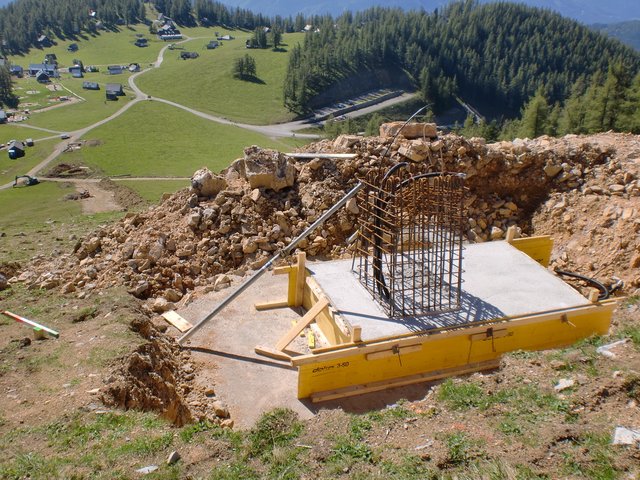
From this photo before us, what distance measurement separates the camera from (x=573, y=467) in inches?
238

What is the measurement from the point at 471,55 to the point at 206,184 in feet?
388

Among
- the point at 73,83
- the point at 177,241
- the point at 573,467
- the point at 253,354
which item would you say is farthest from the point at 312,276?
the point at 73,83

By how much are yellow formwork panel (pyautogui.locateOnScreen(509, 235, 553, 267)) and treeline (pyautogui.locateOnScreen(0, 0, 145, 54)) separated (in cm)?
14185

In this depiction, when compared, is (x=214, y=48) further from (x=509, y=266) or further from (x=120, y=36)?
(x=509, y=266)

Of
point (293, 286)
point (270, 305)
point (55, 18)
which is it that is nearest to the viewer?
point (293, 286)

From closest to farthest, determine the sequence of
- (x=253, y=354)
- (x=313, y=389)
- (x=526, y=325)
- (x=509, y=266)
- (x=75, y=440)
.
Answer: (x=75, y=440), (x=313, y=389), (x=526, y=325), (x=253, y=354), (x=509, y=266)

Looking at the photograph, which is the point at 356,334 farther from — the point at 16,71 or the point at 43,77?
the point at 16,71

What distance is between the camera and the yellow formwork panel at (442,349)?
10195 mm

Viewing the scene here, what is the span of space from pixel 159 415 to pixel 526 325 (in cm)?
775

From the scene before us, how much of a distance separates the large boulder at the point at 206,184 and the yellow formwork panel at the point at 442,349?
27.4ft

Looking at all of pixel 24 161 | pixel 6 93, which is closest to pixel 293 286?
pixel 24 161

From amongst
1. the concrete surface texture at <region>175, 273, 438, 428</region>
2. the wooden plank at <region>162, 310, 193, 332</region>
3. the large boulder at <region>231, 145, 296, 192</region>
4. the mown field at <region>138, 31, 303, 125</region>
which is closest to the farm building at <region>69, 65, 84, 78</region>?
the mown field at <region>138, 31, 303, 125</region>

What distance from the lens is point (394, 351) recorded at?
10383mm

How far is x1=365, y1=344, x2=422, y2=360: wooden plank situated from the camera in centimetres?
1027
